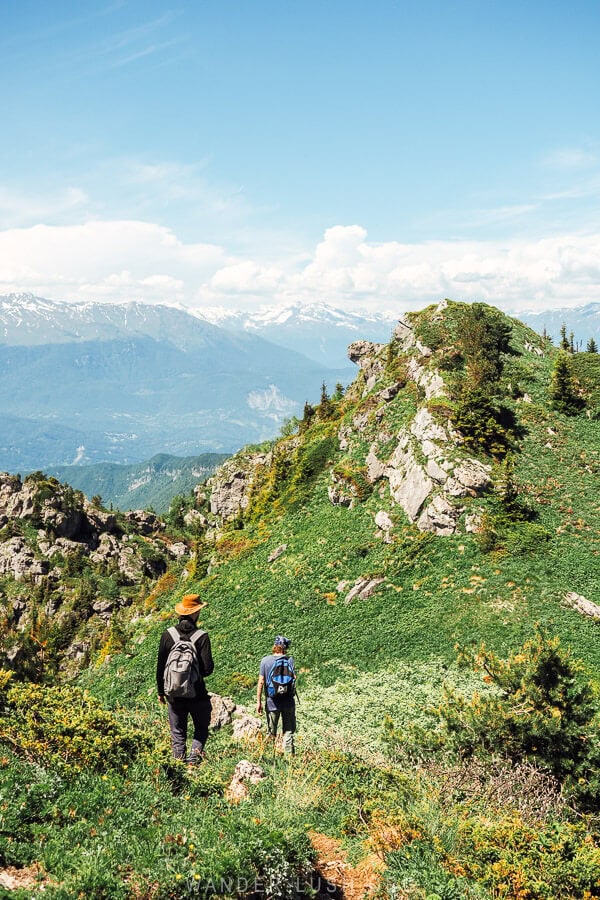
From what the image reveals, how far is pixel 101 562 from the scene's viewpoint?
9250cm

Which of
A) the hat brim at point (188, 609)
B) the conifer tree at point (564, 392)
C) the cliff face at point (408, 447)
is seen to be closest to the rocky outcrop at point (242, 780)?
the hat brim at point (188, 609)

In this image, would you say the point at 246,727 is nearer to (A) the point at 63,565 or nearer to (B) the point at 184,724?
(B) the point at 184,724

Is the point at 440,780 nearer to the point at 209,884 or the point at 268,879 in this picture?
the point at 268,879

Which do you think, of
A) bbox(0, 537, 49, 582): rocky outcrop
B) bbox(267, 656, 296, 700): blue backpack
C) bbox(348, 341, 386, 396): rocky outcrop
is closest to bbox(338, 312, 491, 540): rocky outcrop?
bbox(348, 341, 386, 396): rocky outcrop

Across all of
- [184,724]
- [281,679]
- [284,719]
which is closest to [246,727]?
[284,719]

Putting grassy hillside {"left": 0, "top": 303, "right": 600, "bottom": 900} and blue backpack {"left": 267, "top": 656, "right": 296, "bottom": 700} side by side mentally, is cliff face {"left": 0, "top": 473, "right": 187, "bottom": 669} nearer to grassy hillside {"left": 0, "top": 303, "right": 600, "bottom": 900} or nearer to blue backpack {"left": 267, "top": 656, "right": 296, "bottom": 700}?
grassy hillside {"left": 0, "top": 303, "right": 600, "bottom": 900}

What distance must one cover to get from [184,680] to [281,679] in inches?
118

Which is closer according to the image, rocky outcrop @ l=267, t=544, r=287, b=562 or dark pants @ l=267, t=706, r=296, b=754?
dark pants @ l=267, t=706, r=296, b=754

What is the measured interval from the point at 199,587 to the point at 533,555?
88.0 feet

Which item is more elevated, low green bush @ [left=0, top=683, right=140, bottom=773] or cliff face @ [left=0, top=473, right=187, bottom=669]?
low green bush @ [left=0, top=683, right=140, bottom=773]

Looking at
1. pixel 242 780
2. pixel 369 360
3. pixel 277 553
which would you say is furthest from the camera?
pixel 369 360

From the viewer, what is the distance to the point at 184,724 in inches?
380

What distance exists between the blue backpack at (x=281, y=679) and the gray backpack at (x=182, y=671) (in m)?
2.67

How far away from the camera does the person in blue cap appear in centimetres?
1154
